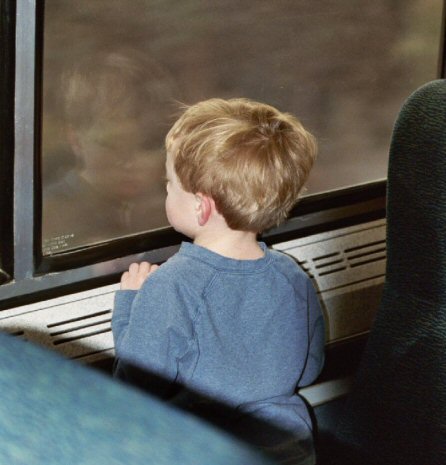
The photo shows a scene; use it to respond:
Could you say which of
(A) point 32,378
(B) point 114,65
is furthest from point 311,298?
(A) point 32,378

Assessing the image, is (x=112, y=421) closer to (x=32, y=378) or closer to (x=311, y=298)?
(x=32, y=378)

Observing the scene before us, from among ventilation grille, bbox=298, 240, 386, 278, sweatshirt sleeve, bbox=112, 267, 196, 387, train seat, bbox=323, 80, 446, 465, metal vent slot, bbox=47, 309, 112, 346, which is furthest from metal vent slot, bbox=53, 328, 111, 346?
train seat, bbox=323, 80, 446, 465

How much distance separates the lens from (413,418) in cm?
126

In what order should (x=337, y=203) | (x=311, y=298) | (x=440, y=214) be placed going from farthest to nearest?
1. (x=337, y=203)
2. (x=311, y=298)
3. (x=440, y=214)

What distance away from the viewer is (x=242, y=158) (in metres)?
1.46

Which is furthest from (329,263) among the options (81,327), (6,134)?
(6,134)

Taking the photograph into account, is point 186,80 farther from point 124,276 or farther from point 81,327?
point 81,327

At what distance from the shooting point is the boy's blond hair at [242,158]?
147cm

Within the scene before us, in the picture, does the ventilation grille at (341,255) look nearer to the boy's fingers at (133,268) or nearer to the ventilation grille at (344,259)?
the ventilation grille at (344,259)

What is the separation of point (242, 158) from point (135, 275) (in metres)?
0.40

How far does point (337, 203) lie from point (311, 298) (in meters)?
0.52

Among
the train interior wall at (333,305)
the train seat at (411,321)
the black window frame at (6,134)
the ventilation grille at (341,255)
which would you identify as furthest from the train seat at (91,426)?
the ventilation grille at (341,255)

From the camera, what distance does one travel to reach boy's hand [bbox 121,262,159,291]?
171 centimetres

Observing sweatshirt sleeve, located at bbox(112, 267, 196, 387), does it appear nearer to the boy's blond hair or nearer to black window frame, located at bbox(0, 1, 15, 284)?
the boy's blond hair
